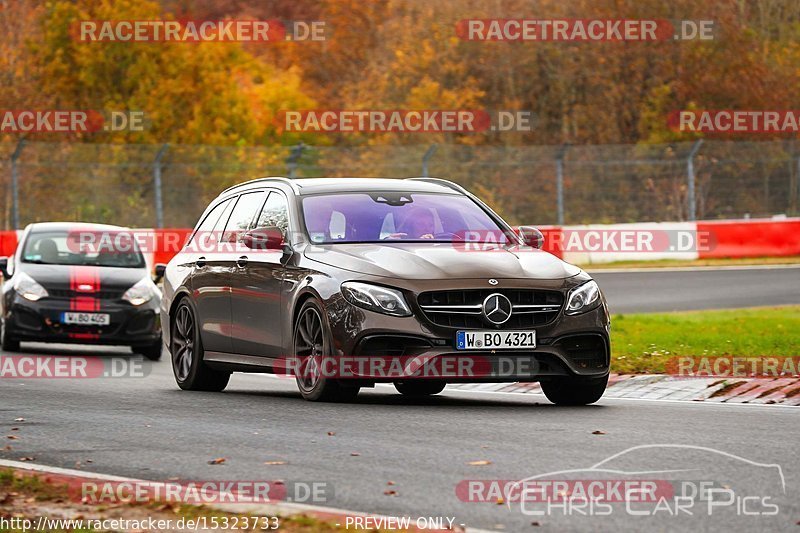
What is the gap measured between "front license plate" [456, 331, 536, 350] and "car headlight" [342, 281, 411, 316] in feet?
1.34

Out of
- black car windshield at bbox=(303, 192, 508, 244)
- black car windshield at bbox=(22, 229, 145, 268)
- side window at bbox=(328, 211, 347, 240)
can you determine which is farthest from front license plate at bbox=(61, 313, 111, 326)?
side window at bbox=(328, 211, 347, 240)

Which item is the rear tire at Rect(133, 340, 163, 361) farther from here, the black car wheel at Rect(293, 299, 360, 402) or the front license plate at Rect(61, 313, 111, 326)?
the black car wheel at Rect(293, 299, 360, 402)

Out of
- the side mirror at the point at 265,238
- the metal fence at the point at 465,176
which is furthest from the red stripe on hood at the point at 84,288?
the metal fence at the point at 465,176

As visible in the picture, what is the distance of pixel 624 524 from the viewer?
6922 mm

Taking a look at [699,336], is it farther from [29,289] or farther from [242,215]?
[29,289]

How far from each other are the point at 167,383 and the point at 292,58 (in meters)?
90.4

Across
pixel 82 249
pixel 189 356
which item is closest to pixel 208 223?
pixel 189 356

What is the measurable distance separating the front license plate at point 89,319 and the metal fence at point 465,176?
1465cm

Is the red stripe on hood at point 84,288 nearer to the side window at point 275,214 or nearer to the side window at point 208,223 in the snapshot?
the side window at point 208,223

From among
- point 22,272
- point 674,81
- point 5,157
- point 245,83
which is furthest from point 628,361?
point 245,83

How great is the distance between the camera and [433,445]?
9367 mm

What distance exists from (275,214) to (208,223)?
1.59 meters

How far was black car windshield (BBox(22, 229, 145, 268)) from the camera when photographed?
20.0 metres

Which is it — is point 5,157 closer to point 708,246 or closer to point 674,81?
point 708,246
